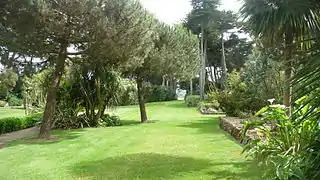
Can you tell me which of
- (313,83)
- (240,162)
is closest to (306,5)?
(313,83)

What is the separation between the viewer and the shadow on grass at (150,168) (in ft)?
19.8

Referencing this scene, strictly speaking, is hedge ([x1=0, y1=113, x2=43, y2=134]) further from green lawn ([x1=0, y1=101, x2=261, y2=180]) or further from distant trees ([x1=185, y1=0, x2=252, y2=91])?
distant trees ([x1=185, y1=0, x2=252, y2=91])

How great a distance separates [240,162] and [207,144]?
256 centimetres

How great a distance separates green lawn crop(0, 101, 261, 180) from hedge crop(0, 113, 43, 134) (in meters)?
3.81

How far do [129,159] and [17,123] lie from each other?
926 cm

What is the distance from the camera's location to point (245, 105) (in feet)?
52.1

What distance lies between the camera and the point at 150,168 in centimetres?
665

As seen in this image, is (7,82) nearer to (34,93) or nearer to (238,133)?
(34,93)

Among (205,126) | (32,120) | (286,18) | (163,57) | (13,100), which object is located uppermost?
(163,57)

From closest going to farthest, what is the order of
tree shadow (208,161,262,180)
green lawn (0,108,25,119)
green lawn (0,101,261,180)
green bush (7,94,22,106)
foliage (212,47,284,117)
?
tree shadow (208,161,262,180)
green lawn (0,101,261,180)
foliage (212,47,284,117)
green lawn (0,108,25,119)
green bush (7,94,22,106)

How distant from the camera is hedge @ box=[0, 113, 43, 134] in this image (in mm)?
13926

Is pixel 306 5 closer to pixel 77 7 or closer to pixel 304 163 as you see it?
pixel 304 163

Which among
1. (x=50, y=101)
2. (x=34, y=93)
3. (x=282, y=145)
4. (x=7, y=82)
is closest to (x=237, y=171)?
(x=282, y=145)

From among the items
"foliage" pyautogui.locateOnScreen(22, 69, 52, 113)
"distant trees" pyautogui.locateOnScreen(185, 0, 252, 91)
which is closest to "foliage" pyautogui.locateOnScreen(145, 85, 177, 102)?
"distant trees" pyautogui.locateOnScreen(185, 0, 252, 91)
